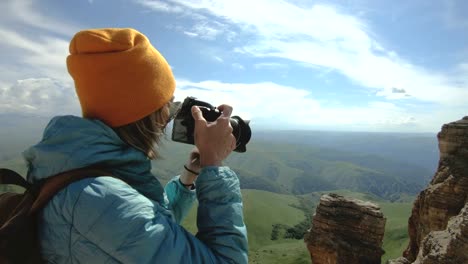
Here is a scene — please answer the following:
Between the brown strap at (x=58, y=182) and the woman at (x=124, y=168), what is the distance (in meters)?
0.05

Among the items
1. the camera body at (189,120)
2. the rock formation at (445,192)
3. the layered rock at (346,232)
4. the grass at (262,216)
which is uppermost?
the camera body at (189,120)

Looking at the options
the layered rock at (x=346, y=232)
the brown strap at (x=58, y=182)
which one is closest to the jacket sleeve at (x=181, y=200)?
the brown strap at (x=58, y=182)

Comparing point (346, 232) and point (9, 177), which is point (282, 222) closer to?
point (346, 232)

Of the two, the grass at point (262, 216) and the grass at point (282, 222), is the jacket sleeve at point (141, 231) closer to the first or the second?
the grass at point (282, 222)

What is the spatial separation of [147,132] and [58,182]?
0.91m

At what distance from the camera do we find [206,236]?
120 inches

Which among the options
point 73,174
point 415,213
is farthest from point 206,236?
point 415,213

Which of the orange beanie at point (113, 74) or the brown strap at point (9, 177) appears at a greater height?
the orange beanie at point (113, 74)

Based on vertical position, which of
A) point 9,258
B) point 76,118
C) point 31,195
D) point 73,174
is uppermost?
point 76,118

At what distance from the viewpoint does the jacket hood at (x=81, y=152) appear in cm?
270

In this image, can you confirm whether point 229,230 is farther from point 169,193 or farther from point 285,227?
point 285,227

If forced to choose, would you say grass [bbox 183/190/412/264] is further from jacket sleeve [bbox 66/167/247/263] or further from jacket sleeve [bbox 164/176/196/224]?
jacket sleeve [bbox 66/167/247/263]

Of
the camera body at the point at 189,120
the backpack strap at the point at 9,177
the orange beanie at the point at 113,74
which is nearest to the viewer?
the backpack strap at the point at 9,177

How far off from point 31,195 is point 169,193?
2.10 meters
